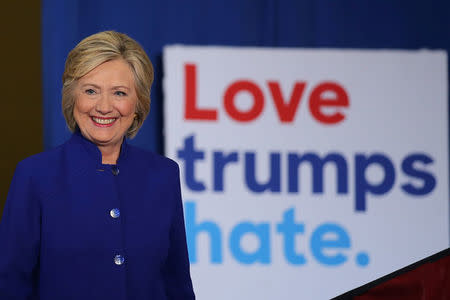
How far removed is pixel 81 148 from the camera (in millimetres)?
1389

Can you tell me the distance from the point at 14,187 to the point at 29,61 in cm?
251

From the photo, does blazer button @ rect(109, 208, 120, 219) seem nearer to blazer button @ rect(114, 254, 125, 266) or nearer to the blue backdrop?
blazer button @ rect(114, 254, 125, 266)

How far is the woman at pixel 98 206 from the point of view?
129 centimetres

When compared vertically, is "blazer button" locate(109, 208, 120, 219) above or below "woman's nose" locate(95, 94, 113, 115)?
below

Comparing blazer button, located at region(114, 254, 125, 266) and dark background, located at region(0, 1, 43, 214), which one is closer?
blazer button, located at region(114, 254, 125, 266)

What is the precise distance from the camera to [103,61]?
1.34 meters

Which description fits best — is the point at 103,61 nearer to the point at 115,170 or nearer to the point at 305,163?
the point at 115,170

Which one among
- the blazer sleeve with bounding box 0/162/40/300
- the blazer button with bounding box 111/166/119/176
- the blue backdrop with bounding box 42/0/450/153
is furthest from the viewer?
the blue backdrop with bounding box 42/0/450/153

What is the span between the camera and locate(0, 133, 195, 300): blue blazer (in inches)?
50.8

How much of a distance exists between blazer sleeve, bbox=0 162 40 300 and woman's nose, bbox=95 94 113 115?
16cm

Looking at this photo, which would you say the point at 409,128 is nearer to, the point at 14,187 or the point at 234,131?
the point at 234,131

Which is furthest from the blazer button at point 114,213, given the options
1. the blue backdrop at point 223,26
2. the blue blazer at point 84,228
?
the blue backdrop at point 223,26

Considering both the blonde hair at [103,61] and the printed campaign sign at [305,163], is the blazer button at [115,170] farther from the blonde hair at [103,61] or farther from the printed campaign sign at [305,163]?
the printed campaign sign at [305,163]

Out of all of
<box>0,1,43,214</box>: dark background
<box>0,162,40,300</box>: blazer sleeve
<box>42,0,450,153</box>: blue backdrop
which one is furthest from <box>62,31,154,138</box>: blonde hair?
<box>0,1,43,214</box>: dark background
